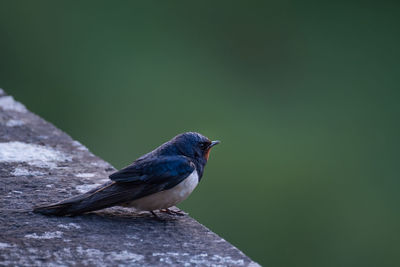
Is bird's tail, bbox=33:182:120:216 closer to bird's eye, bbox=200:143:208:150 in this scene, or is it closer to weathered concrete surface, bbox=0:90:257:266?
weathered concrete surface, bbox=0:90:257:266

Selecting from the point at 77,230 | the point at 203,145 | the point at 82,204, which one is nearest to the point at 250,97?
the point at 203,145

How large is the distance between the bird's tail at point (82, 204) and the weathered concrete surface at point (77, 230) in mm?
42

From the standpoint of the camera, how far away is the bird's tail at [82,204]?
3221 millimetres

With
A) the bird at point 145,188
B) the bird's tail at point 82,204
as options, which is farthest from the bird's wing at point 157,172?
the bird's tail at point 82,204

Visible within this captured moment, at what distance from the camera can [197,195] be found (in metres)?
8.06

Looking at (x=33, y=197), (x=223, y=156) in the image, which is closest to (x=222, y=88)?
(x=223, y=156)

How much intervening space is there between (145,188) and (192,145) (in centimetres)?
45

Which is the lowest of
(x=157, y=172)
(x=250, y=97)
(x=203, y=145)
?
(x=250, y=97)

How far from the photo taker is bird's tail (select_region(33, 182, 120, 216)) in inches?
127

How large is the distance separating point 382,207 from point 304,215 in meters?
1.25

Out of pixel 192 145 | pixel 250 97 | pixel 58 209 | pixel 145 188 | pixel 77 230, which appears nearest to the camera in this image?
pixel 77 230

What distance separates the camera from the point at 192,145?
3672 millimetres

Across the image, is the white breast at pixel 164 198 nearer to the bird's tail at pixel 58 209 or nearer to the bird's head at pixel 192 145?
the bird's head at pixel 192 145

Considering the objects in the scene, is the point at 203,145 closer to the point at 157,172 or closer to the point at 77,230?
A: the point at 157,172
